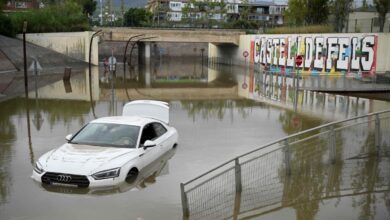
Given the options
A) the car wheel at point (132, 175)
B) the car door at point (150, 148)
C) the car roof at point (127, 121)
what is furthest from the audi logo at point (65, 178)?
the car roof at point (127, 121)

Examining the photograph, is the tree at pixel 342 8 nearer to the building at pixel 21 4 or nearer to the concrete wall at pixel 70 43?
the concrete wall at pixel 70 43

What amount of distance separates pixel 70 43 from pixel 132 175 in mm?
49055

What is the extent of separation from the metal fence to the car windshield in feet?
7.25

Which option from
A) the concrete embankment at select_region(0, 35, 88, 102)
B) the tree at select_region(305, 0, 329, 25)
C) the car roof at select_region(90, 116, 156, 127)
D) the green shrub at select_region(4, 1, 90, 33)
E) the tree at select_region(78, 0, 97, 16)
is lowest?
the concrete embankment at select_region(0, 35, 88, 102)

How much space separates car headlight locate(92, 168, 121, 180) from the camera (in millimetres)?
10258

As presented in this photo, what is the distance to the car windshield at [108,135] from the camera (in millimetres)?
11758

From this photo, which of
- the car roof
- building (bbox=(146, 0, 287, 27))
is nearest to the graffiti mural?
the car roof

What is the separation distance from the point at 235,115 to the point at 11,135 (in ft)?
31.1

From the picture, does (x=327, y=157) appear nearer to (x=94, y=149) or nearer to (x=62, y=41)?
(x=94, y=149)

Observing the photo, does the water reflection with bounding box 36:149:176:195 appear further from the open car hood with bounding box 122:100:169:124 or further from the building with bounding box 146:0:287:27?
the building with bounding box 146:0:287:27

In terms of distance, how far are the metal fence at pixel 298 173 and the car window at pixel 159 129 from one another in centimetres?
292

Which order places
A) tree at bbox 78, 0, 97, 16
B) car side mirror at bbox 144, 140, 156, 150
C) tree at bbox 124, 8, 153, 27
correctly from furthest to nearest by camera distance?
tree at bbox 78, 0, 97, 16, tree at bbox 124, 8, 153, 27, car side mirror at bbox 144, 140, 156, 150

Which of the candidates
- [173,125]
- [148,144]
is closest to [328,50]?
[173,125]

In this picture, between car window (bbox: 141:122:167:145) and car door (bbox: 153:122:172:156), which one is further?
car door (bbox: 153:122:172:156)
